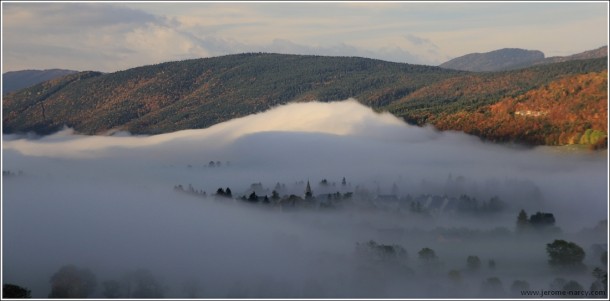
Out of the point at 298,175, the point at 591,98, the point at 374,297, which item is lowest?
the point at 374,297

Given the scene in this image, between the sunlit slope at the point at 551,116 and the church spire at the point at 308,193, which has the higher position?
the sunlit slope at the point at 551,116

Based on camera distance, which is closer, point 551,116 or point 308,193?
point 551,116

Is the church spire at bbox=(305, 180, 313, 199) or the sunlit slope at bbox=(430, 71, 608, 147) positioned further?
the church spire at bbox=(305, 180, 313, 199)

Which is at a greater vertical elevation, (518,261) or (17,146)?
(17,146)

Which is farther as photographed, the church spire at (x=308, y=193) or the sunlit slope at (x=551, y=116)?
the church spire at (x=308, y=193)

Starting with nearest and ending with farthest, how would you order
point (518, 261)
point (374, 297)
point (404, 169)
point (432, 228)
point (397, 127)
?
point (374, 297) < point (518, 261) < point (432, 228) < point (404, 169) < point (397, 127)

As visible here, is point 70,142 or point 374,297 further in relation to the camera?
point 70,142

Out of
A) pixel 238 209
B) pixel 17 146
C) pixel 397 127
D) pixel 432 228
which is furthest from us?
pixel 17 146

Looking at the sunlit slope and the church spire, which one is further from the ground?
the sunlit slope

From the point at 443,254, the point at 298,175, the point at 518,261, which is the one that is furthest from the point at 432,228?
the point at 298,175

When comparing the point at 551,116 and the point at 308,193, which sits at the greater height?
the point at 551,116

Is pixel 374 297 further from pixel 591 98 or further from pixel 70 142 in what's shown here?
pixel 70 142
